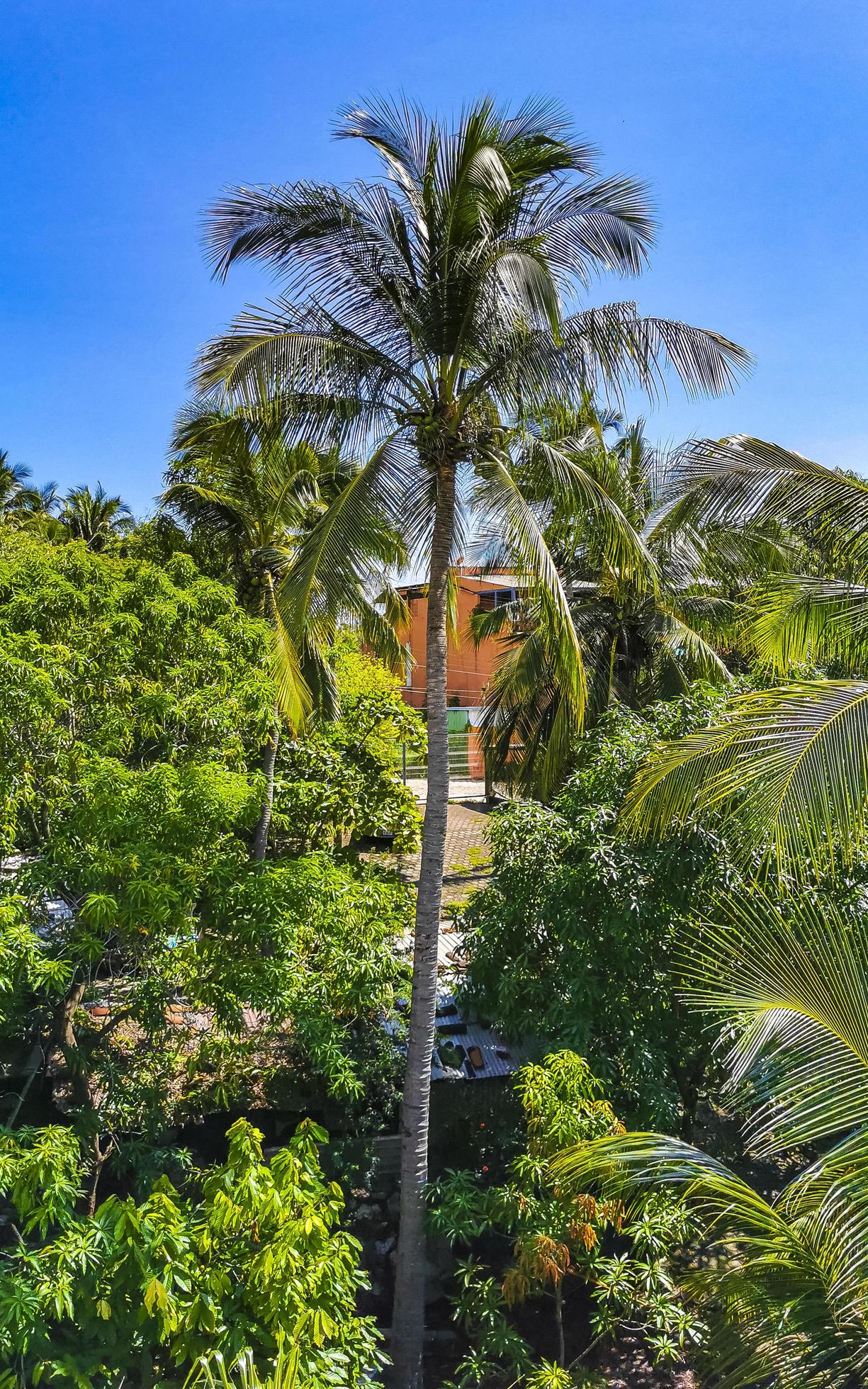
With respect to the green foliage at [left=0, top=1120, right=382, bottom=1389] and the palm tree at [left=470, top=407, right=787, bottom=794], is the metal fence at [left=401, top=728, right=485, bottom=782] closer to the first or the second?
the palm tree at [left=470, top=407, right=787, bottom=794]

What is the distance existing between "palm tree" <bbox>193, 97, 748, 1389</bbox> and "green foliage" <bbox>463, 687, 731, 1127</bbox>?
103cm

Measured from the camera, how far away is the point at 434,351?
245 inches

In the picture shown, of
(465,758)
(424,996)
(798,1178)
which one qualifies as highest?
(465,758)

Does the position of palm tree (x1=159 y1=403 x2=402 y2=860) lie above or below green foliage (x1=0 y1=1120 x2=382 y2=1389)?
above

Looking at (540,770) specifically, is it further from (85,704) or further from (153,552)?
(153,552)

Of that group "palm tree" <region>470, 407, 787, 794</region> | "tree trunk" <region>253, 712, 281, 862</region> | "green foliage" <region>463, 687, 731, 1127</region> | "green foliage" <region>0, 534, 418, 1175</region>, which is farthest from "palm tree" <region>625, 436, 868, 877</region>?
"tree trunk" <region>253, 712, 281, 862</region>

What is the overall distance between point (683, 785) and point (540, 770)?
4.97 meters

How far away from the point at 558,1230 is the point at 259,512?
9443 mm

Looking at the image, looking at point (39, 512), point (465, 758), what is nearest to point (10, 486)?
point (39, 512)

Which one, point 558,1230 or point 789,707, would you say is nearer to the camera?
point 558,1230

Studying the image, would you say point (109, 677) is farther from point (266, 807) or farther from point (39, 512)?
point (39, 512)

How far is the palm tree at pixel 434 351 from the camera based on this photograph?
595cm

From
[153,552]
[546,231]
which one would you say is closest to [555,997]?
[546,231]

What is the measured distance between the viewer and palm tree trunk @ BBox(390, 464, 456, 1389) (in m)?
6.06
